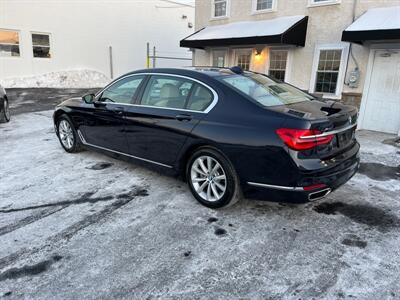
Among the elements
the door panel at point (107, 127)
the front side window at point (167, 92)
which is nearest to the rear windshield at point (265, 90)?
the front side window at point (167, 92)

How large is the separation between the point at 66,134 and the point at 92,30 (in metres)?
15.5

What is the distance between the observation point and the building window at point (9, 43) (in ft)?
52.7

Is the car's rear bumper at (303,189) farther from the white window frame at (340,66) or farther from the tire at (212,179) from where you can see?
the white window frame at (340,66)

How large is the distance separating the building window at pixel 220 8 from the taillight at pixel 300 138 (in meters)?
9.86

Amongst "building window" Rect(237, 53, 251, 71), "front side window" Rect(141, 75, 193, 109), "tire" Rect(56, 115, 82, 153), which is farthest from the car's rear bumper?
"building window" Rect(237, 53, 251, 71)

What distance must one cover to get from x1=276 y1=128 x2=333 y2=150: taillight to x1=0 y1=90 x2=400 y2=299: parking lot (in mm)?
934

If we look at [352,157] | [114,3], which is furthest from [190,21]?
[352,157]

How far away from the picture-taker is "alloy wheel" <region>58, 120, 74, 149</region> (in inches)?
225

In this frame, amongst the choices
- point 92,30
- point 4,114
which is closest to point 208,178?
point 4,114

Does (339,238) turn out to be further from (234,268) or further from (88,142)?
(88,142)

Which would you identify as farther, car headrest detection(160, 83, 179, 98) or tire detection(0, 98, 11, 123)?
tire detection(0, 98, 11, 123)

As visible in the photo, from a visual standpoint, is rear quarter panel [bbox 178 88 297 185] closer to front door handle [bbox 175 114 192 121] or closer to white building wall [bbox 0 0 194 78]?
front door handle [bbox 175 114 192 121]

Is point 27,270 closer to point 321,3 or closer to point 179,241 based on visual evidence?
point 179,241

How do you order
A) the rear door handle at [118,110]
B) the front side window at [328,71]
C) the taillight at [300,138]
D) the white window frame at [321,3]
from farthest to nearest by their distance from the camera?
the front side window at [328,71], the white window frame at [321,3], the rear door handle at [118,110], the taillight at [300,138]
